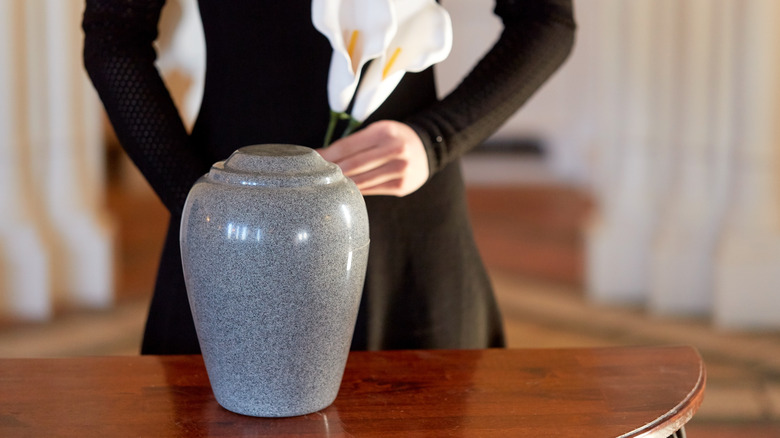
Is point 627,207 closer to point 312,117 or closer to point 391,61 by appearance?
point 312,117

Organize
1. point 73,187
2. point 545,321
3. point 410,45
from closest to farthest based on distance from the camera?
point 410,45 → point 545,321 → point 73,187

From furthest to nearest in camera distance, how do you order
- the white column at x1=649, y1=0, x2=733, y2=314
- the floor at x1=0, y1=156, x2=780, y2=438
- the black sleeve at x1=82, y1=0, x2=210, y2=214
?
the white column at x1=649, y1=0, x2=733, y2=314
the floor at x1=0, y1=156, x2=780, y2=438
the black sleeve at x1=82, y1=0, x2=210, y2=214

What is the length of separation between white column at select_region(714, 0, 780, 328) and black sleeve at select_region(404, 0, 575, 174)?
1.87m

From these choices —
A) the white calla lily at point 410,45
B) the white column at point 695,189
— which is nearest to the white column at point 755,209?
the white column at point 695,189

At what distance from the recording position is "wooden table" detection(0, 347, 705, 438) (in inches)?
27.8

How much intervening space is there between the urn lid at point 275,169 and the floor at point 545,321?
5.07 ft

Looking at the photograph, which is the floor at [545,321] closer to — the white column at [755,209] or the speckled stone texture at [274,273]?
the white column at [755,209]

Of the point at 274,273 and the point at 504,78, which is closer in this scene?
the point at 274,273

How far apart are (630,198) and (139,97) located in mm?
2379

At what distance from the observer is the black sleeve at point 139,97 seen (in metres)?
0.94

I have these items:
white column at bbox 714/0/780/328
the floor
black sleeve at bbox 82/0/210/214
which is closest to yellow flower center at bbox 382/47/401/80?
black sleeve at bbox 82/0/210/214

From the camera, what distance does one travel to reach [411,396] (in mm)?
768

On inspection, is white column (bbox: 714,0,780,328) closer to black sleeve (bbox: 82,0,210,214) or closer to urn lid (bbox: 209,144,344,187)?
black sleeve (bbox: 82,0,210,214)

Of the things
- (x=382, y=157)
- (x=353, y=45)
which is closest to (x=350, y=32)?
(x=353, y=45)
